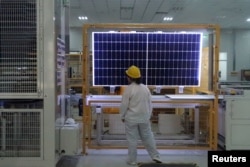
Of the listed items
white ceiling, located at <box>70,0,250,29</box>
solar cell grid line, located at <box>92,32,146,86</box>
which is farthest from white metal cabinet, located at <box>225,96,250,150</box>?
white ceiling, located at <box>70,0,250,29</box>

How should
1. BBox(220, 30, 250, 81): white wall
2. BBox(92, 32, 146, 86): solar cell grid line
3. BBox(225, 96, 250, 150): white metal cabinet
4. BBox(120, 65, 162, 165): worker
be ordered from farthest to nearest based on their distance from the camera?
1. BBox(220, 30, 250, 81): white wall
2. BBox(92, 32, 146, 86): solar cell grid line
3. BBox(225, 96, 250, 150): white metal cabinet
4. BBox(120, 65, 162, 165): worker

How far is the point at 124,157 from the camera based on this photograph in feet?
18.7

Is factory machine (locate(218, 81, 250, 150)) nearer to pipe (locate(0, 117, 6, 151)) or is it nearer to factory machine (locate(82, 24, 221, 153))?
factory machine (locate(82, 24, 221, 153))

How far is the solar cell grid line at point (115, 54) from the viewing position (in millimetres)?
5859

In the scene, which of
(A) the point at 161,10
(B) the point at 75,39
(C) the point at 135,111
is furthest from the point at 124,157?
(B) the point at 75,39

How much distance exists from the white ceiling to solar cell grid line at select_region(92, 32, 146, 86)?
554cm

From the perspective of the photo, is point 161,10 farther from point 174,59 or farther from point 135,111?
point 135,111

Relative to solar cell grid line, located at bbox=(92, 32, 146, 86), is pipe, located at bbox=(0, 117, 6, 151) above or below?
below

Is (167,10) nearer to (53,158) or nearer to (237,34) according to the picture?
(237,34)

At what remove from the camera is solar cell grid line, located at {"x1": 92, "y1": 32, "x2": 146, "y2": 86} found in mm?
5859

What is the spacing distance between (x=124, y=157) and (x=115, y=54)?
178 centimetres

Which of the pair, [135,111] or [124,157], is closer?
[135,111]

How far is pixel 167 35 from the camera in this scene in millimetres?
5914

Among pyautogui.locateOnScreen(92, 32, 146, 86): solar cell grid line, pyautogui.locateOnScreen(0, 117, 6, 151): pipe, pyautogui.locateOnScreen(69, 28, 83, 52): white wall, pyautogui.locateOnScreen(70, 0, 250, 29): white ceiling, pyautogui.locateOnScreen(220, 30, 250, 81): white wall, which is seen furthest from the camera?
pyautogui.locateOnScreen(220, 30, 250, 81): white wall
